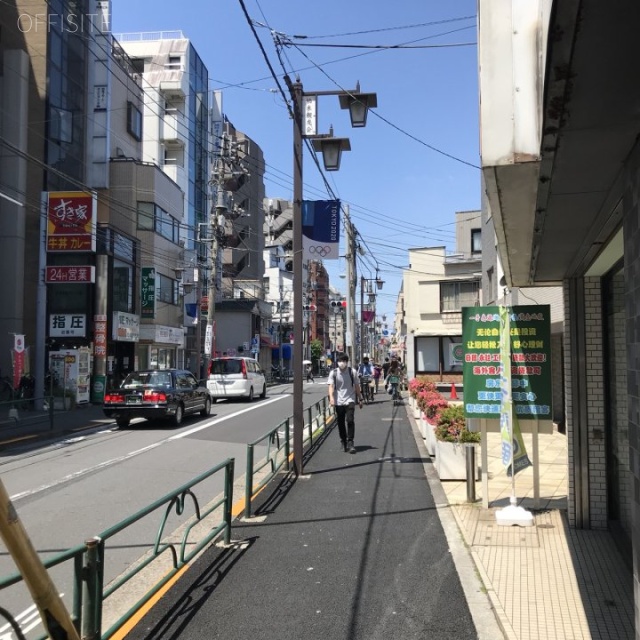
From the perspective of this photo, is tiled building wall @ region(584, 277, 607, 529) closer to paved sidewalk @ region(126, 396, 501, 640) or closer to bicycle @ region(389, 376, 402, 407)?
paved sidewalk @ region(126, 396, 501, 640)

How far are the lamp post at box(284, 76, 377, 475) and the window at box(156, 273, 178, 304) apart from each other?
25.0 m

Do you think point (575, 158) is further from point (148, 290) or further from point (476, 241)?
point (476, 241)

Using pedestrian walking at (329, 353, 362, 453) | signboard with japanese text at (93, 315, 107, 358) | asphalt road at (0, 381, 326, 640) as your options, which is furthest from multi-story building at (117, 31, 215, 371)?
pedestrian walking at (329, 353, 362, 453)

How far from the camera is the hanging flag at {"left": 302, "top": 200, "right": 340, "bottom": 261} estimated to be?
31.7 ft

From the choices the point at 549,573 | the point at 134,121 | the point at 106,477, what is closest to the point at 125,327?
the point at 134,121

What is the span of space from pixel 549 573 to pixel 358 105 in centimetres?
709

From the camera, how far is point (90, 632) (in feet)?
11.3

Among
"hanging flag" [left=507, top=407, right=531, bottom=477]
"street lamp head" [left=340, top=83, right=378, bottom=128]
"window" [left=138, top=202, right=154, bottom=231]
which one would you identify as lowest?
"hanging flag" [left=507, top=407, right=531, bottom=477]

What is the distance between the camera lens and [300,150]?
30.0 ft

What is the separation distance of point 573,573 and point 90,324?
23273mm

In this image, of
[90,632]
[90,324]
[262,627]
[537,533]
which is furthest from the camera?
[90,324]

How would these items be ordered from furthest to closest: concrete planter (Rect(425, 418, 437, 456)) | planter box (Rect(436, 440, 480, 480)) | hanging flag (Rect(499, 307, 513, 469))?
concrete planter (Rect(425, 418, 437, 456)) → planter box (Rect(436, 440, 480, 480)) → hanging flag (Rect(499, 307, 513, 469))

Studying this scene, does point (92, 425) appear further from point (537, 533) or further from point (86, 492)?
point (537, 533)

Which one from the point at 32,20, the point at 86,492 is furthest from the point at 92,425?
the point at 32,20
